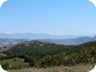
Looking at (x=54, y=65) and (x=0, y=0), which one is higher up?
(x=0, y=0)

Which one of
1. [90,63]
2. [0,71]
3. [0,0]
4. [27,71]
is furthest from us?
[90,63]

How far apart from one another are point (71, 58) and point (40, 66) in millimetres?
947

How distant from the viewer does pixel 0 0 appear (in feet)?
22.4

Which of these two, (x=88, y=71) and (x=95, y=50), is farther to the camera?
(x=95, y=50)

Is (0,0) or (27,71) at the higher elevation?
(0,0)

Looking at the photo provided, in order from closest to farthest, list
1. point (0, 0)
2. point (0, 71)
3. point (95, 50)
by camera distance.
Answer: point (0, 71), point (0, 0), point (95, 50)

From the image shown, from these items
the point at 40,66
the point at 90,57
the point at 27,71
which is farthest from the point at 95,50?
the point at 27,71

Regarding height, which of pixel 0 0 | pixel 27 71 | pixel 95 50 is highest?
pixel 0 0

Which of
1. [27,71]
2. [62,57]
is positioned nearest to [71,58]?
[62,57]

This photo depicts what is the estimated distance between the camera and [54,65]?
817cm

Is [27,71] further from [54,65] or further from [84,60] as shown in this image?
[84,60]

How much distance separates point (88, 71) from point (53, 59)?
1.83 meters

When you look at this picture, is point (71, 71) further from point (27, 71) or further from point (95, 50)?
point (95, 50)

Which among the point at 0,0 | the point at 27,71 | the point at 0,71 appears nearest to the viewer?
the point at 0,71
